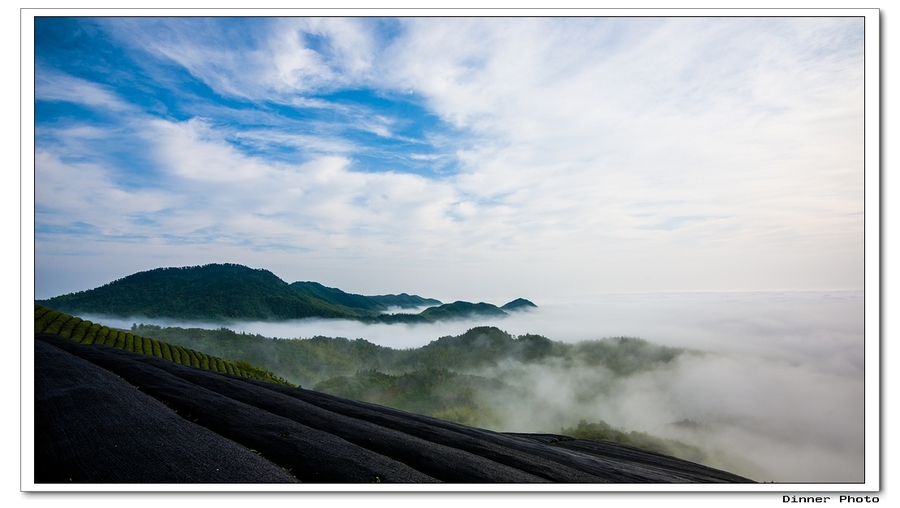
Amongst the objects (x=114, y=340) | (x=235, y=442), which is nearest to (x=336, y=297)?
(x=114, y=340)

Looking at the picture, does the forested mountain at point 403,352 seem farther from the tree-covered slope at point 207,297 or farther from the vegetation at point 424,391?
the vegetation at point 424,391

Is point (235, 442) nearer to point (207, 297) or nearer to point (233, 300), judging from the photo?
point (207, 297)

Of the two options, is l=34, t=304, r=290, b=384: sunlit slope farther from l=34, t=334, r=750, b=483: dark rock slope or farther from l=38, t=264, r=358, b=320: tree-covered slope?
l=38, t=264, r=358, b=320: tree-covered slope
